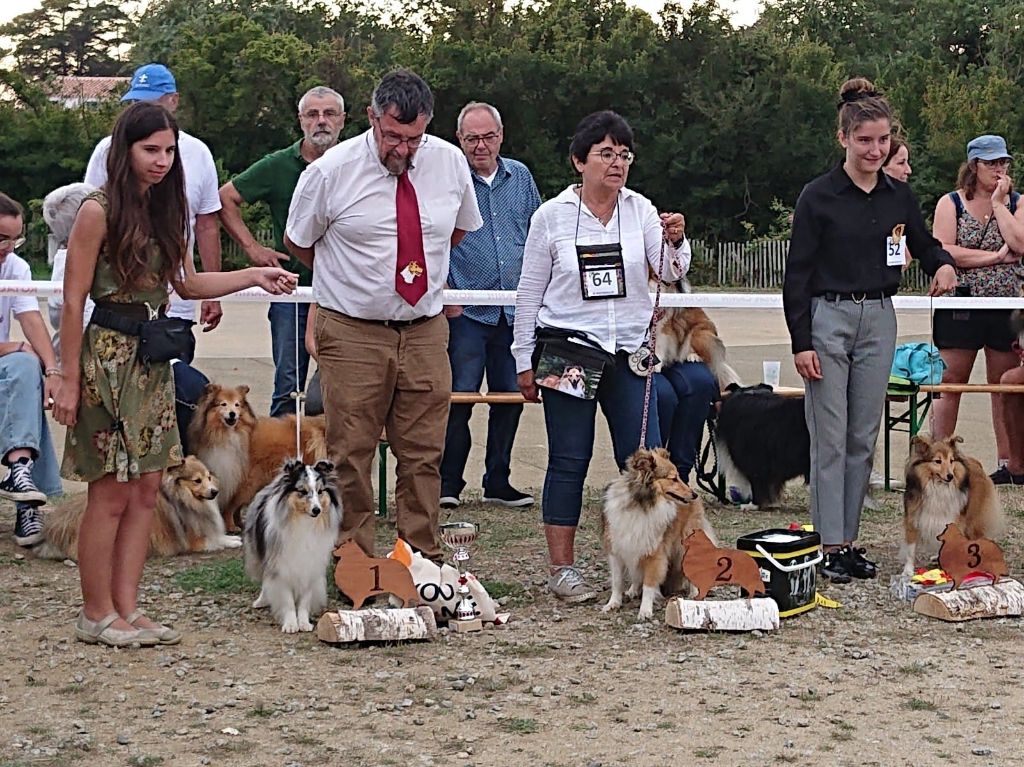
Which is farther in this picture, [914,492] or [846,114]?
[914,492]

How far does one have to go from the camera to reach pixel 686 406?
6.97 meters

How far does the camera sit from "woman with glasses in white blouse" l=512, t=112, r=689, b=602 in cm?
506

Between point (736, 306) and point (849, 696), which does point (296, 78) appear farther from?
point (849, 696)

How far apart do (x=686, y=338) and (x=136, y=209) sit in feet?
11.4

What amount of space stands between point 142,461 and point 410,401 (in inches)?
39.1

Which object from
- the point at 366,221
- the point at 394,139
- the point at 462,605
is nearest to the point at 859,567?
the point at 462,605

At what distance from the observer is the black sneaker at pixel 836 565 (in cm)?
559

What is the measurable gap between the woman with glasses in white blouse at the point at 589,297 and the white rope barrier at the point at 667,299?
2.18ft

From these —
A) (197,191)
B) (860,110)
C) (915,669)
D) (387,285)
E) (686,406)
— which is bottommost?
(915,669)

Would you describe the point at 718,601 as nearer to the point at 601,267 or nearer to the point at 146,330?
the point at 601,267

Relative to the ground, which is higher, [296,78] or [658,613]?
[296,78]

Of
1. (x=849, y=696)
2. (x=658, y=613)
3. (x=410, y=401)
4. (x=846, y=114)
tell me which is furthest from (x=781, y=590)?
(x=846, y=114)

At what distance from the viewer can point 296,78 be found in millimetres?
35938

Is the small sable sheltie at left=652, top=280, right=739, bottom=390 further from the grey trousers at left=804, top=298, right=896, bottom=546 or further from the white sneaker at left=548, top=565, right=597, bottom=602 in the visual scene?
the white sneaker at left=548, top=565, right=597, bottom=602
